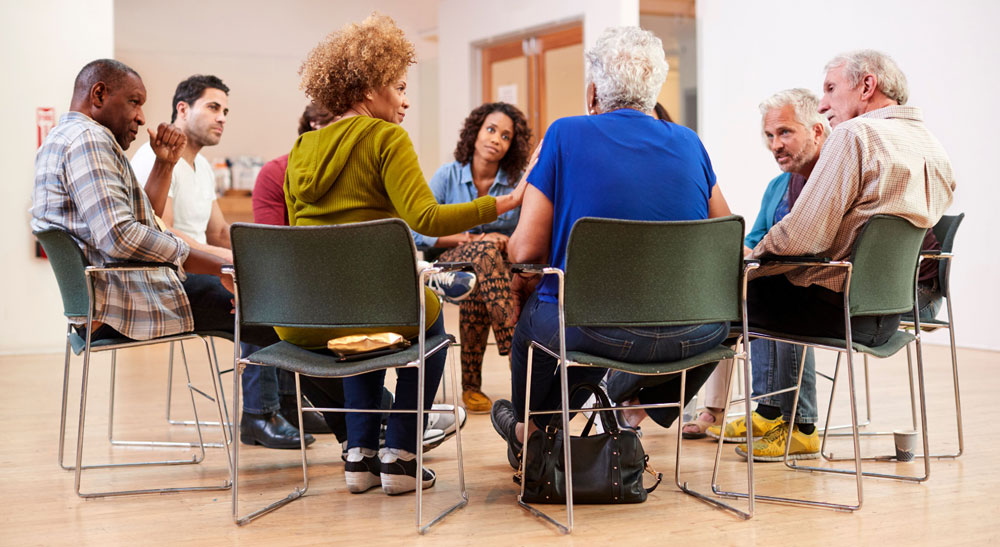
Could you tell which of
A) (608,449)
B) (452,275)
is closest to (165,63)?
(452,275)

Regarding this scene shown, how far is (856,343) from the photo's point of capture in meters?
2.64

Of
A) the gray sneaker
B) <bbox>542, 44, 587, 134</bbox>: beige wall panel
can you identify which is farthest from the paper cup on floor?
<bbox>542, 44, 587, 134</bbox>: beige wall panel

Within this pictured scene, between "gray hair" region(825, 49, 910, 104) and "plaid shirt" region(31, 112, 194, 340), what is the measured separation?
2170 mm

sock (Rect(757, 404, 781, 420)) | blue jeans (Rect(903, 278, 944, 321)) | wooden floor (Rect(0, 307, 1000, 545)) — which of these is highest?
blue jeans (Rect(903, 278, 944, 321))

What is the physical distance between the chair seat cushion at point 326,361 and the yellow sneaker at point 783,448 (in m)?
1.30

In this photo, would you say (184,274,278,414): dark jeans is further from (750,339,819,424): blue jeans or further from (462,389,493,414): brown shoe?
(750,339,819,424): blue jeans

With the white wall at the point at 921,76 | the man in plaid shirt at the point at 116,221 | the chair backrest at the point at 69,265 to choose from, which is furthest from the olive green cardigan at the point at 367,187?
the white wall at the point at 921,76

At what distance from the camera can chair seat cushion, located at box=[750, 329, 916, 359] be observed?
2.60m

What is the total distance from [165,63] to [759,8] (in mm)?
5871

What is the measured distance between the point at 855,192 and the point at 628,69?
0.76 metres

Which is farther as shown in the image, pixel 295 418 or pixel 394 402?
pixel 295 418

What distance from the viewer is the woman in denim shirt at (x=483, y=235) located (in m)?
3.94

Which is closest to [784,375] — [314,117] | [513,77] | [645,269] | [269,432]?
[645,269]

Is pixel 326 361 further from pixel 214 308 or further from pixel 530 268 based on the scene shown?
pixel 214 308
